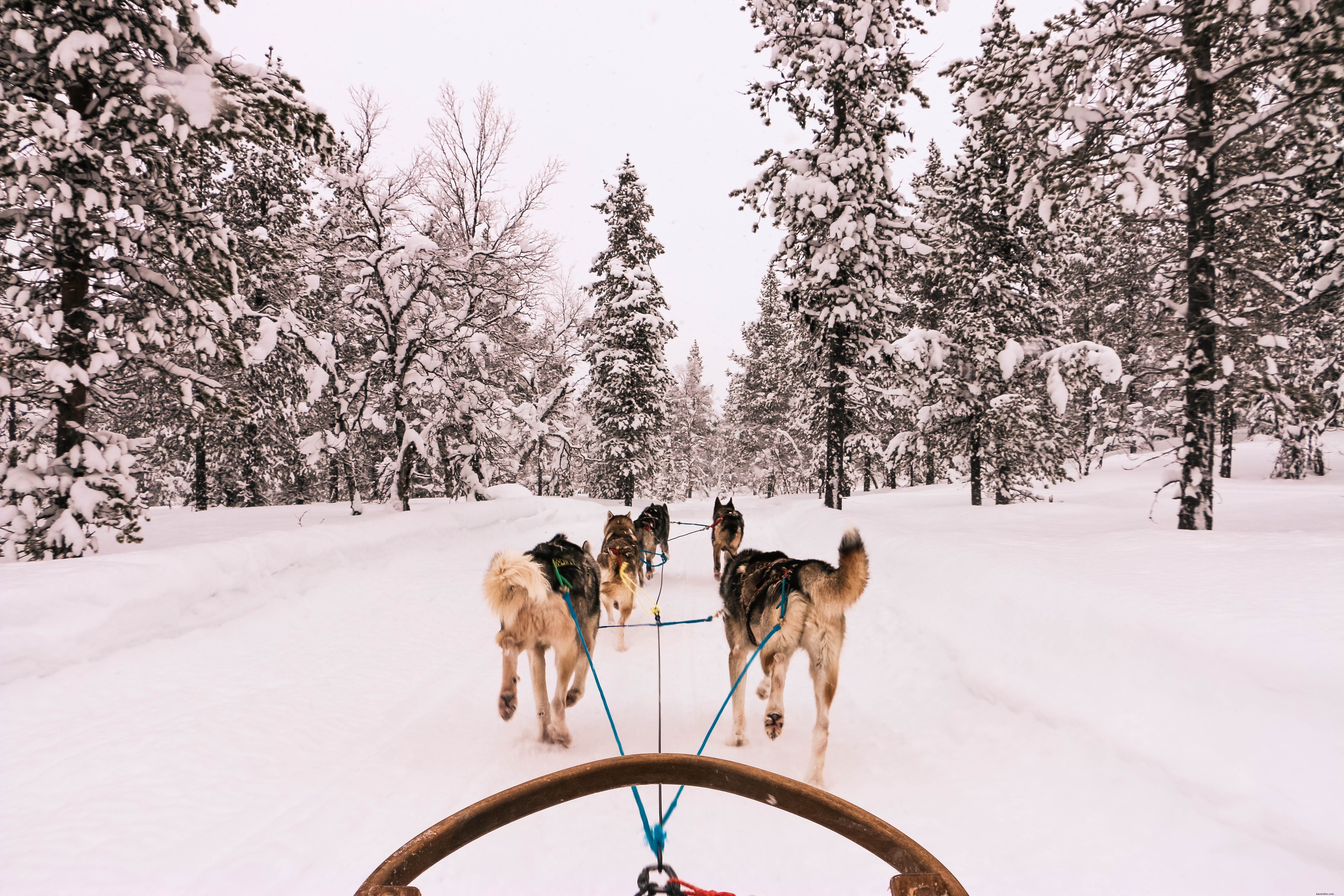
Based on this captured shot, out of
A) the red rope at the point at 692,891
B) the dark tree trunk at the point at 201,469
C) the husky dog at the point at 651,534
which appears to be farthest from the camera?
the dark tree trunk at the point at 201,469

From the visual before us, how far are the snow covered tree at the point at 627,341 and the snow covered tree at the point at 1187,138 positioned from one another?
17218 millimetres

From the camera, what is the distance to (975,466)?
51.6 feet

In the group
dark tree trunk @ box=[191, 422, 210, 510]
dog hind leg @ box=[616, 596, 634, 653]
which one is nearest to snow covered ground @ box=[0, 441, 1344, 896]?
dog hind leg @ box=[616, 596, 634, 653]

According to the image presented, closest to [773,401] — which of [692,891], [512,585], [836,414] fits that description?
[836,414]

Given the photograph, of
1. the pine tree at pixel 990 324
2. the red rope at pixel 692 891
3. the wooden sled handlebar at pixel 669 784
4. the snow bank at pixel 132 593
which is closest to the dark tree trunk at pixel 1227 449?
the pine tree at pixel 990 324

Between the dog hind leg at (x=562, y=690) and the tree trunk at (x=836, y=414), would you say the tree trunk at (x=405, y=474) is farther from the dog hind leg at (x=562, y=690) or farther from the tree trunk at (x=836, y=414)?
the tree trunk at (x=836, y=414)

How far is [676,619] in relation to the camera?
7.92 m

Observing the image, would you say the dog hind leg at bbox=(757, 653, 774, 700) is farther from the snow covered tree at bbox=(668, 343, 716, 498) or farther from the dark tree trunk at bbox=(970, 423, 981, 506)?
the snow covered tree at bbox=(668, 343, 716, 498)

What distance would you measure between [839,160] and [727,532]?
35.2 ft

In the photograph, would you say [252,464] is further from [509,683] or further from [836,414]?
[836,414]

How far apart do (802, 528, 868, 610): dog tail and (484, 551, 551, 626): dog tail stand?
1.87 m

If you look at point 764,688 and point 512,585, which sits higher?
point 512,585

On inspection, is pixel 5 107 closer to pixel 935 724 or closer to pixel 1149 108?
pixel 935 724

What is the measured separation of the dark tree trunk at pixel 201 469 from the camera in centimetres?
1650
